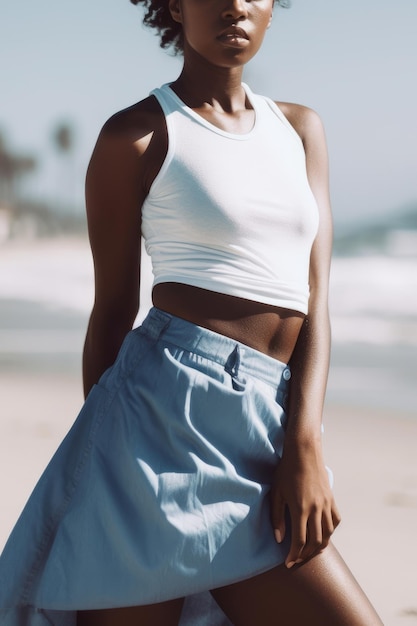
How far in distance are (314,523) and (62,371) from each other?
20.3ft

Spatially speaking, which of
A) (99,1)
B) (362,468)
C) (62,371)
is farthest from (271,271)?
(99,1)

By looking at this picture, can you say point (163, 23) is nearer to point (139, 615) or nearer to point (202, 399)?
point (202, 399)

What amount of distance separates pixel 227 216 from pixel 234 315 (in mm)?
160

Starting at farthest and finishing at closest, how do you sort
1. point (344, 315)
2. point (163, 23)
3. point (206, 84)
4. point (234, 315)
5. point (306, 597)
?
point (344, 315)
point (163, 23)
point (206, 84)
point (234, 315)
point (306, 597)

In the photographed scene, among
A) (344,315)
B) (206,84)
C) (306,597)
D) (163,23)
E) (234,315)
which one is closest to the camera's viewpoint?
(306,597)

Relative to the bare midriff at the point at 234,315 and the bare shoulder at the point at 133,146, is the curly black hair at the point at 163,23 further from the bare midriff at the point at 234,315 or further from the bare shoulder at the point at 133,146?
the bare midriff at the point at 234,315

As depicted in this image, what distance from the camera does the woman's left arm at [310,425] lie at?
1.72 meters

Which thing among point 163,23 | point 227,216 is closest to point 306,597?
point 227,216

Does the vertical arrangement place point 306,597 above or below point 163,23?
below

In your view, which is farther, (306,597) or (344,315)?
(344,315)

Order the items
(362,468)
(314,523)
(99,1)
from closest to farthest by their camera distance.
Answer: (314,523), (362,468), (99,1)

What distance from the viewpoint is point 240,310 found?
1804 millimetres

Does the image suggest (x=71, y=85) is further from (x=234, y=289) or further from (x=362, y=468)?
(x=234, y=289)

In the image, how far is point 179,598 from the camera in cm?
181
